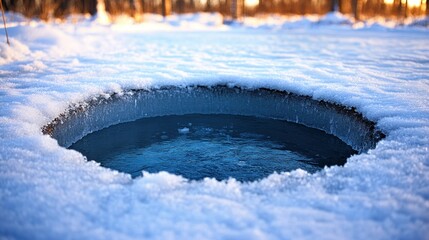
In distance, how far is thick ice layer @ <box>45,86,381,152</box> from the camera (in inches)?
121

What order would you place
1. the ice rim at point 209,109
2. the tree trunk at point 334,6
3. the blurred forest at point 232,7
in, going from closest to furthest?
the ice rim at point 209,109
the blurred forest at point 232,7
the tree trunk at point 334,6

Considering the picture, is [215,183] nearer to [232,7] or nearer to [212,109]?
[212,109]

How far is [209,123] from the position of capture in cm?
404

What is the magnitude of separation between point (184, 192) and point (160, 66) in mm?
2966

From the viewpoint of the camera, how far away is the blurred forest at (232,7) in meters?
11.5

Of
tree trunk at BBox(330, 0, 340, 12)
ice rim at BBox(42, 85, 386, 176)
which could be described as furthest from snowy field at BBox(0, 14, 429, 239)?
tree trunk at BBox(330, 0, 340, 12)

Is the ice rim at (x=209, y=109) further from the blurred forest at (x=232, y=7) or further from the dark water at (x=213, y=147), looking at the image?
the blurred forest at (x=232, y=7)

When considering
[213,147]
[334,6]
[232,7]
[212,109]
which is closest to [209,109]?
[212,109]

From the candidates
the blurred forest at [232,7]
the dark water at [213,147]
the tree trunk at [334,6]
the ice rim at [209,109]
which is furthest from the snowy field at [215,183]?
the tree trunk at [334,6]

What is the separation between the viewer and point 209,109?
4070 millimetres

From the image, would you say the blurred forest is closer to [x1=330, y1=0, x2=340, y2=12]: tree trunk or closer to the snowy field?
[x1=330, y1=0, x2=340, y2=12]: tree trunk

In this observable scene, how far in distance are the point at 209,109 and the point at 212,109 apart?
1.5 inches

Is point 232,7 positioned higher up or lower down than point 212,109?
higher up

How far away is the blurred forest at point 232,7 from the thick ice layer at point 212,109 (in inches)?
264
